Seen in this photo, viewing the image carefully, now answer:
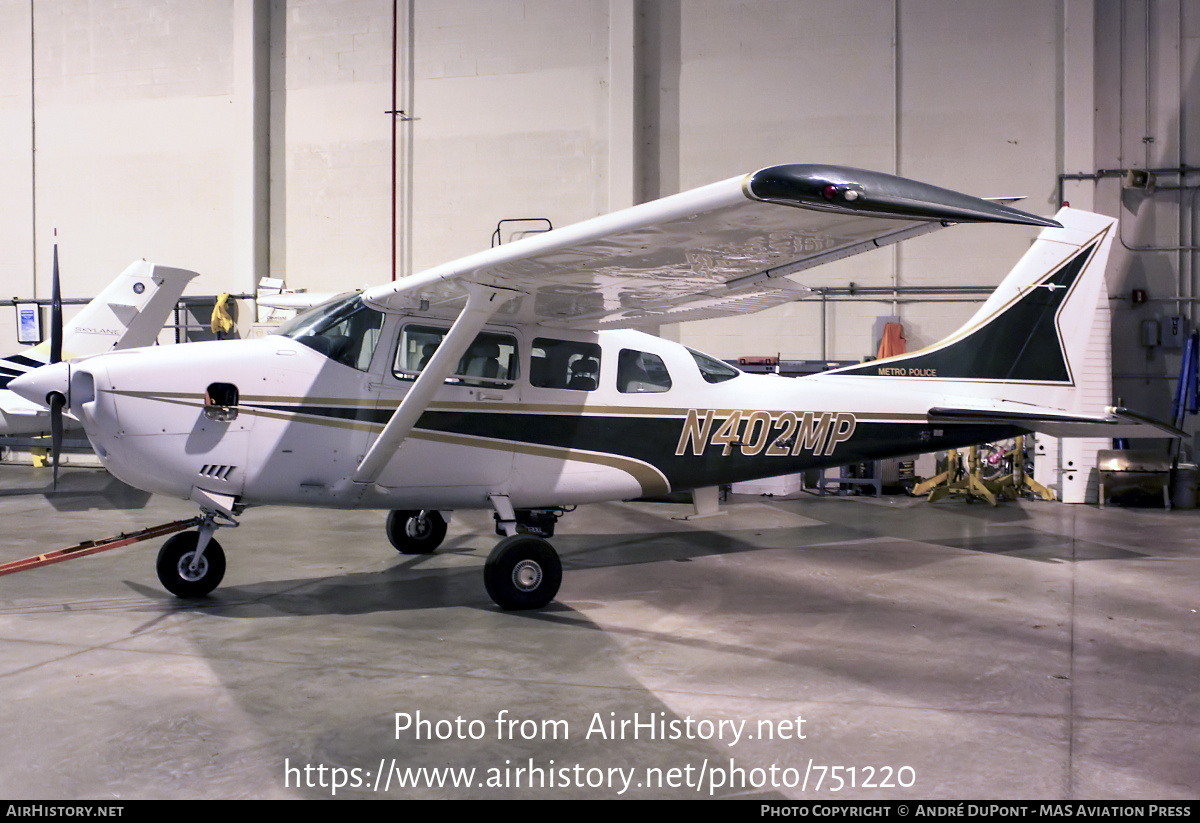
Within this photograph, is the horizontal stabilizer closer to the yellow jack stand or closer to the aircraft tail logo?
the aircraft tail logo

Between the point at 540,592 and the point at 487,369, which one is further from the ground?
the point at 487,369

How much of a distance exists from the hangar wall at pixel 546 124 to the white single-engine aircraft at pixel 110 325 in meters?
3.22

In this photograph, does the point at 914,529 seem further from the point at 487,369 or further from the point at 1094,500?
the point at 487,369

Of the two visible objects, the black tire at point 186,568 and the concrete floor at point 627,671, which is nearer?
the concrete floor at point 627,671

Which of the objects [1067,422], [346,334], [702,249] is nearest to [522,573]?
[346,334]

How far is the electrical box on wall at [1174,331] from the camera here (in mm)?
12859

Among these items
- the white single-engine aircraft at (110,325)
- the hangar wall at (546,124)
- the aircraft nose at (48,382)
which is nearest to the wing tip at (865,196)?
the aircraft nose at (48,382)

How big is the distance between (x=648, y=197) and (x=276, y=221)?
6633 mm

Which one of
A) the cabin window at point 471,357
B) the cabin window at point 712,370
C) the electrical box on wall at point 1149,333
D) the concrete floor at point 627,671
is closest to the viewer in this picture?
the concrete floor at point 627,671

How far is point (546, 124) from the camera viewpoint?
14938 millimetres

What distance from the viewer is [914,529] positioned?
1006 cm

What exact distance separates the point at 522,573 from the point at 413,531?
2.40 m

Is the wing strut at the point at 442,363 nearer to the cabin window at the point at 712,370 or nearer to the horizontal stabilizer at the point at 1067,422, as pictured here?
the cabin window at the point at 712,370

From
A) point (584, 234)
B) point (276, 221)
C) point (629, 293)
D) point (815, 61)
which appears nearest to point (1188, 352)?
point (815, 61)
